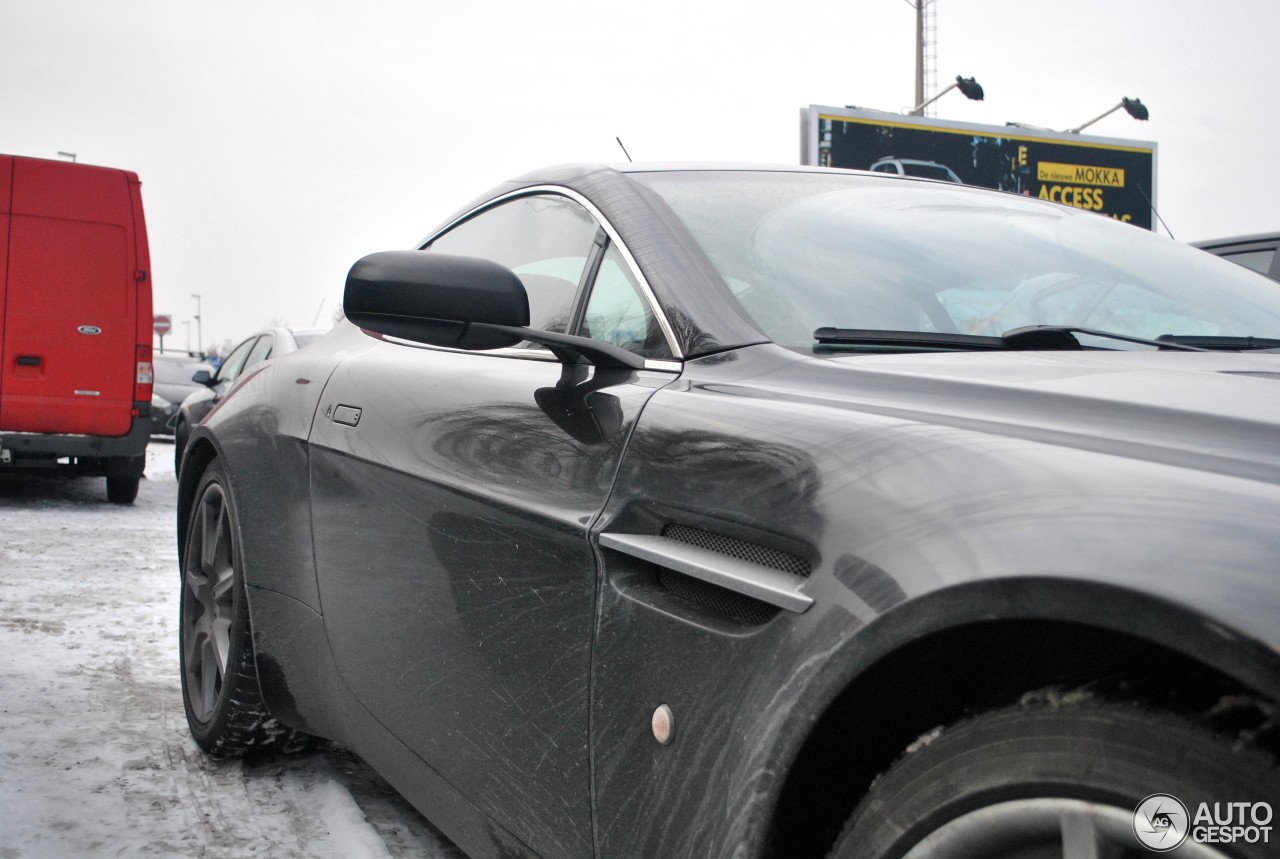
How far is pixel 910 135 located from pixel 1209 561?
1894cm

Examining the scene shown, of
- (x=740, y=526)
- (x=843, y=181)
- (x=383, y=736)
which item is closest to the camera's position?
(x=740, y=526)

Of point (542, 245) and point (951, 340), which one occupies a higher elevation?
point (542, 245)

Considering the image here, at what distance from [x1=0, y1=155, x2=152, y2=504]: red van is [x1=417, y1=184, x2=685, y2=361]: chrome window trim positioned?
7.85 metres

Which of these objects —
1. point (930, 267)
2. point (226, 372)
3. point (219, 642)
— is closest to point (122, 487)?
point (226, 372)

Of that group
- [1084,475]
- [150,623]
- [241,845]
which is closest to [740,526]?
[1084,475]

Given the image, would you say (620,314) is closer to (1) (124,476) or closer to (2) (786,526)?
(2) (786,526)

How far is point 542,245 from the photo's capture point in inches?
94.1

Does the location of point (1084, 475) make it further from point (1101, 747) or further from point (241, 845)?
point (241, 845)

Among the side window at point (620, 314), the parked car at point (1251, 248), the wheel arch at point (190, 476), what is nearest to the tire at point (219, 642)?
the wheel arch at point (190, 476)

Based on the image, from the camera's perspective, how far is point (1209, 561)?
938 mm

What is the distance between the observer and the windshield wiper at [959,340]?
175 centimetres

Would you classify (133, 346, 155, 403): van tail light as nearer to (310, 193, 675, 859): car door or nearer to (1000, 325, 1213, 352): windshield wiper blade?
(310, 193, 675, 859): car door

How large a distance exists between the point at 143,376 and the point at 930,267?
9.18m
